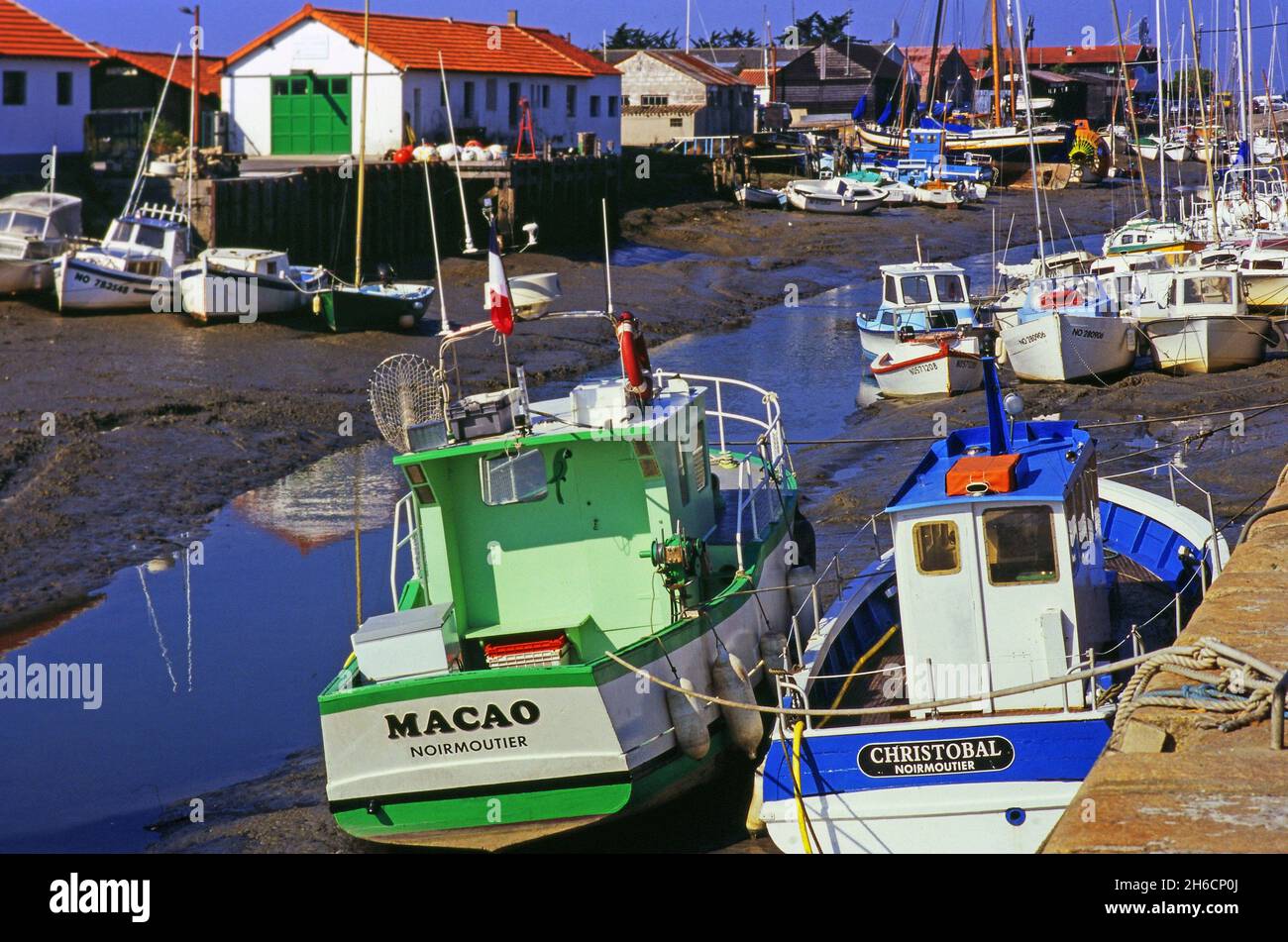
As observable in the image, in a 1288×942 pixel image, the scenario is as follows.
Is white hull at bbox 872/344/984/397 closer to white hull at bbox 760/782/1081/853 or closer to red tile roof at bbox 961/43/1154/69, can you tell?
white hull at bbox 760/782/1081/853

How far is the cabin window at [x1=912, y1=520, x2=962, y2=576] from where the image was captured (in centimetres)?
1054

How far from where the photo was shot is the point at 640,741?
10.9 meters

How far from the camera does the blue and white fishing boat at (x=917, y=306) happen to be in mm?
29156

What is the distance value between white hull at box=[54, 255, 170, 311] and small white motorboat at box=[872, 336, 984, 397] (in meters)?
13.7

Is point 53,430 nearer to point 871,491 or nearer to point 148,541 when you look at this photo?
point 148,541

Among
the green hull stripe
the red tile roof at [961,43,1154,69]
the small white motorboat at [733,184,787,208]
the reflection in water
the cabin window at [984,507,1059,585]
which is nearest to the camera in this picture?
A: the cabin window at [984,507,1059,585]

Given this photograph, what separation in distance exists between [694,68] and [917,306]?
45.8 m

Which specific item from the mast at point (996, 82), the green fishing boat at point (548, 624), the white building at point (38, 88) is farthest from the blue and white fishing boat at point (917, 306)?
the mast at point (996, 82)

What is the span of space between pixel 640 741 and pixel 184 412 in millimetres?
15295

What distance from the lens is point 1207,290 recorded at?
28156 mm

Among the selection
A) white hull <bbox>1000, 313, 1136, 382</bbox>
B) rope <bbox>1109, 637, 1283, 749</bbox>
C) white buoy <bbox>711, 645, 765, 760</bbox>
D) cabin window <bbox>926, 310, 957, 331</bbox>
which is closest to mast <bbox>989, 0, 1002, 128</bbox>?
cabin window <bbox>926, 310, 957, 331</bbox>

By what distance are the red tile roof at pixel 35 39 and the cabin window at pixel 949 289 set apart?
21.6 meters

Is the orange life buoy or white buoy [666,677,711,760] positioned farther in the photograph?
the orange life buoy
